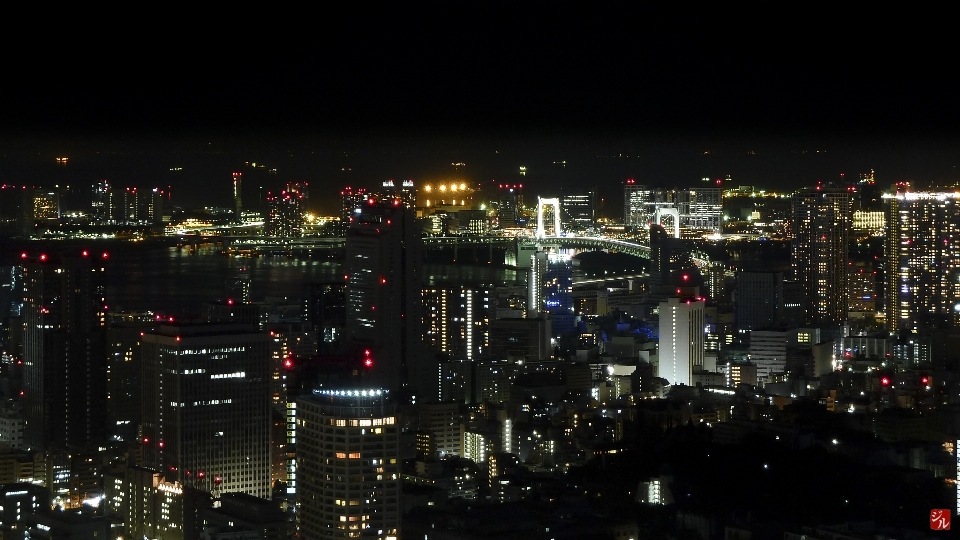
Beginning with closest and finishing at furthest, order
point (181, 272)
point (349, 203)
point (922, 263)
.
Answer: point (181, 272) < point (349, 203) < point (922, 263)

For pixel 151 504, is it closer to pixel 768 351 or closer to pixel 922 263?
pixel 768 351

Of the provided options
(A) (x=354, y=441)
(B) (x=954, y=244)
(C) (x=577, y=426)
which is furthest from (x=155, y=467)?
(B) (x=954, y=244)

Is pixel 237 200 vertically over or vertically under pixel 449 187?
under

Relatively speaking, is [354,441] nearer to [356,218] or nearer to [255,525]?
[255,525]

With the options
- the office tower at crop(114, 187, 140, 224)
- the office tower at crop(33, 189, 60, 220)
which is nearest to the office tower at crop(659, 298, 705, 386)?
the office tower at crop(114, 187, 140, 224)

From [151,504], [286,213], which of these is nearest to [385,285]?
[286,213]

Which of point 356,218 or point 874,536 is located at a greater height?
point 356,218
